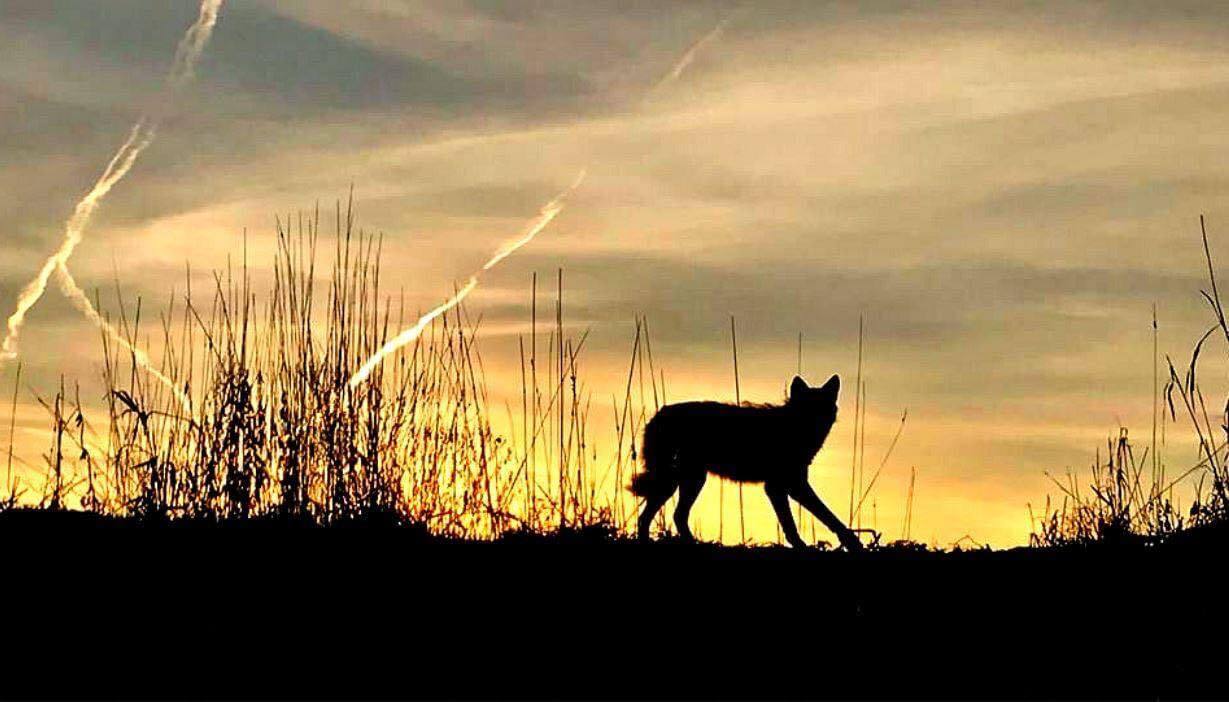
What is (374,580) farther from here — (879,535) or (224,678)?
(879,535)

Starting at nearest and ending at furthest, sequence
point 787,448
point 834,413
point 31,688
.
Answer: point 31,688
point 787,448
point 834,413

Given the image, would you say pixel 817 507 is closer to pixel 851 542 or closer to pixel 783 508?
pixel 783 508

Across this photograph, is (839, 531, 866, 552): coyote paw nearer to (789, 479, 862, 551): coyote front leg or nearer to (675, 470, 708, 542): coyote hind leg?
(789, 479, 862, 551): coyote front leg

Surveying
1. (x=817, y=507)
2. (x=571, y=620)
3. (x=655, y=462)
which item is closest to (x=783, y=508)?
(x=817, y=507)

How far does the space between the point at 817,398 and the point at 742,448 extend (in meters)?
0.96

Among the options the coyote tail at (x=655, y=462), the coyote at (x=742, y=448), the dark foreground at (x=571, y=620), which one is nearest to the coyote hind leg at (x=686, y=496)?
the coyote at (x=742, y=448)

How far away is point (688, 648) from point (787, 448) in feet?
14.6

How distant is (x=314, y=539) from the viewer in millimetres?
6133

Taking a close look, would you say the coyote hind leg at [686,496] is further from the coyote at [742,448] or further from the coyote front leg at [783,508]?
the coyote front leg at [783,508]

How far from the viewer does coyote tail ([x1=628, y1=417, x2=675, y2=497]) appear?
8.04 meters

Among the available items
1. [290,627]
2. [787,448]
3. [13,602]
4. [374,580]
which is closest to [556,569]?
[374,580]

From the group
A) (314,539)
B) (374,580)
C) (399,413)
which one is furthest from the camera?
(399,413)

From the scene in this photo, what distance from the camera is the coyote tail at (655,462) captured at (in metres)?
8.04

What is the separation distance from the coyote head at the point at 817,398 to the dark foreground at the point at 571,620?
3.54 meters
